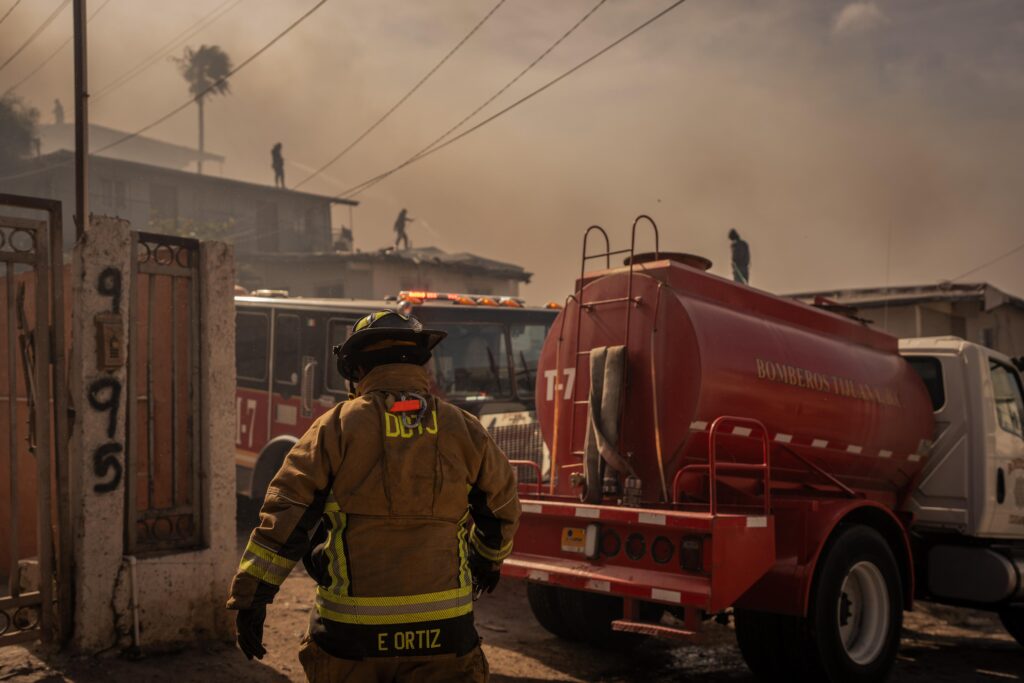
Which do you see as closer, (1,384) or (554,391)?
(554,391)

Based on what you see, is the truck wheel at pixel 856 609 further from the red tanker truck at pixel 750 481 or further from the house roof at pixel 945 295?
the house roof at pixel 945 295

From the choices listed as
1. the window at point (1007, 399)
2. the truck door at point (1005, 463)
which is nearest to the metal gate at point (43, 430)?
the truck door at point (1005, 463)

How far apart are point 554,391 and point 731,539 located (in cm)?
186

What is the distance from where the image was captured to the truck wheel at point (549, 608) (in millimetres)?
6688

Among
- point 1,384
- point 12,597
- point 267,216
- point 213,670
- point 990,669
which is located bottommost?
point 990,669

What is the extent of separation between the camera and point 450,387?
361 inches

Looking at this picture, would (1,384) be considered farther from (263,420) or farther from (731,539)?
(731,539)

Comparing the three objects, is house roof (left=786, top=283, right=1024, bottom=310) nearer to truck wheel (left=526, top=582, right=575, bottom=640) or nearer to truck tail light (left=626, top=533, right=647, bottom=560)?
truck wheel (left=526, top=582, right=575, bottom=640)

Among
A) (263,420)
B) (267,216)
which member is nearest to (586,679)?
(263,420)

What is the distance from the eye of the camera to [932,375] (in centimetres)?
773

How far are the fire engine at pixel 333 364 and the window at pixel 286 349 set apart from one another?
1cm

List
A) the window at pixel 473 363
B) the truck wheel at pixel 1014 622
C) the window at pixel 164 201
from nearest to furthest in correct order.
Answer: the truck wheel at pixel 1014 622, the window at pixel 473 363, the window at pixel 164 201

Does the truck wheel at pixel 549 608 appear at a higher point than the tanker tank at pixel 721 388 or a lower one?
lower

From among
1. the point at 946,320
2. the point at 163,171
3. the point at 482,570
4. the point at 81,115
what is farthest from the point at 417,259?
the point at 482,570
